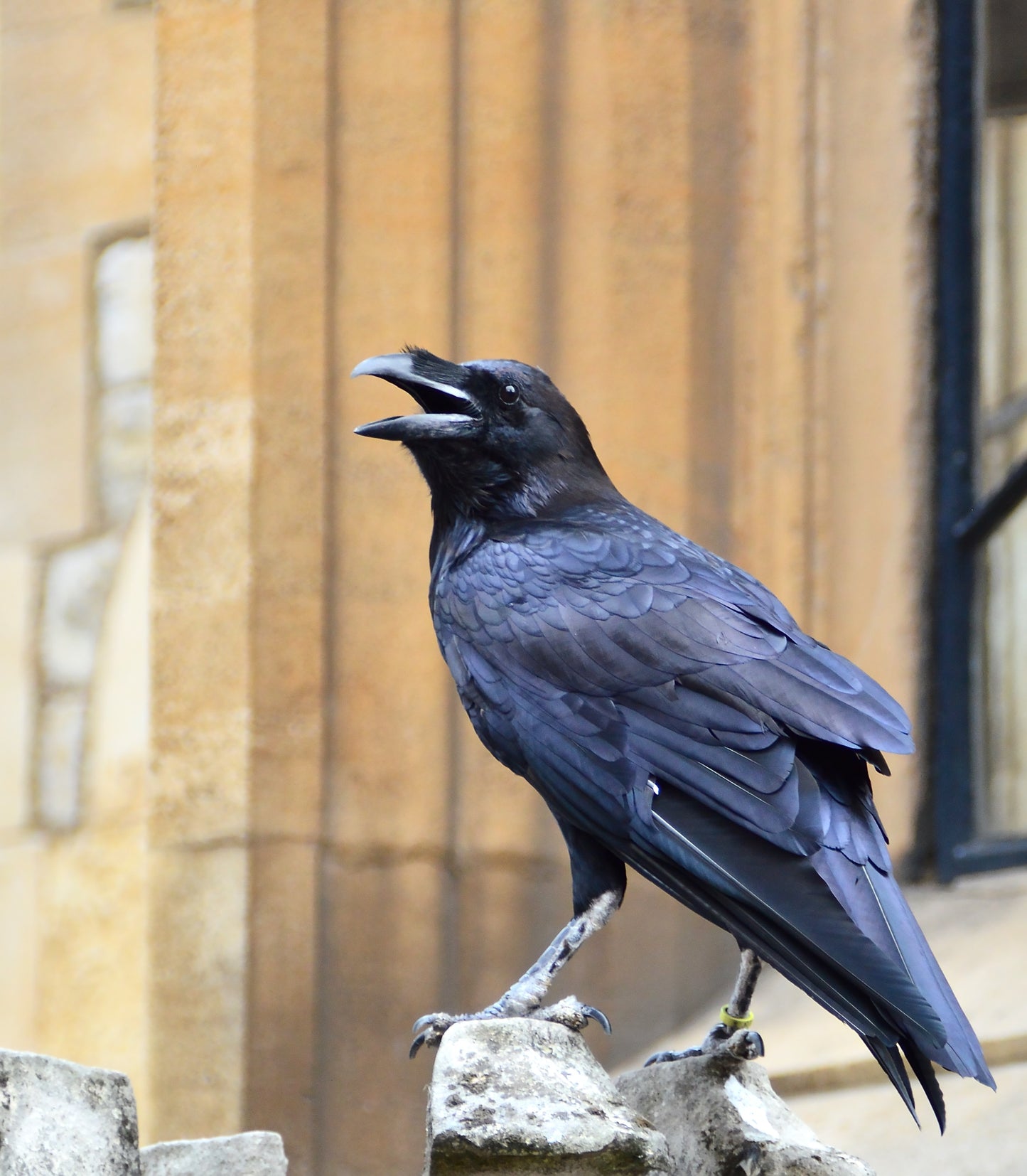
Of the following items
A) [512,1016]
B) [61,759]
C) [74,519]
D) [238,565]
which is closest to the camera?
[512,1016]

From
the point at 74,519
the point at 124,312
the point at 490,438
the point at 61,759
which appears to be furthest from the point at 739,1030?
the point at 124,312

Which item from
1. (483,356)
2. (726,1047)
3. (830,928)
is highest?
(483,356)

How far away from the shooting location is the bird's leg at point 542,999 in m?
2.41

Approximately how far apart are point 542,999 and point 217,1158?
48cm

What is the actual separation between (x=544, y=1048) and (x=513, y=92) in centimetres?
296

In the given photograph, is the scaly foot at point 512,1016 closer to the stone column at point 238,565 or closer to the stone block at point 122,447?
the stone column at point 238,565

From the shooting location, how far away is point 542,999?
8.39 ft

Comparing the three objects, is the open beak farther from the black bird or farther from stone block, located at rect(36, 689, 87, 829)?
stone block, located at rect(36, 689, 87, 829)

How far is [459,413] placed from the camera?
2.93m

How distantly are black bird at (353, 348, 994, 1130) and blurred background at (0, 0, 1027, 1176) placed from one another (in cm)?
147

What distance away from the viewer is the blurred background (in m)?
4.30

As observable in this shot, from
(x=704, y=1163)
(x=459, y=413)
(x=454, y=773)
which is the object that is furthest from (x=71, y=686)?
(x=704, y=1163)

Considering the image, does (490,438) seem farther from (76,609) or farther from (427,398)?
(76,609)

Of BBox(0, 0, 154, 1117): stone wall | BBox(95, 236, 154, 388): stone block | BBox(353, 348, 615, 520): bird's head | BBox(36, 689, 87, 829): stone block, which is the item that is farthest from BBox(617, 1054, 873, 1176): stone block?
BBox(95, 236, 154, 388): stone block
